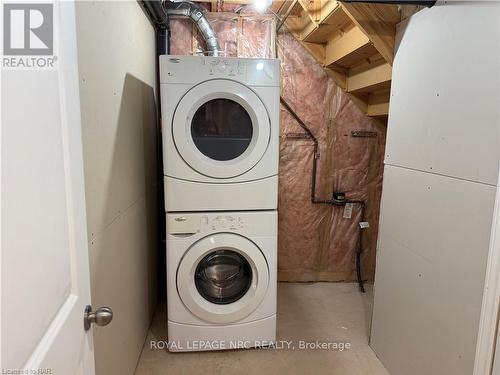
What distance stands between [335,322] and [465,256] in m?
1.31

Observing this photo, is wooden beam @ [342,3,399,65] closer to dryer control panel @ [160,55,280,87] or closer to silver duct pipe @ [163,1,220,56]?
dryer control panel @ [160,55,280,87]

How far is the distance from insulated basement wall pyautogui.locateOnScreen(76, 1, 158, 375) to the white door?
0.42 metres

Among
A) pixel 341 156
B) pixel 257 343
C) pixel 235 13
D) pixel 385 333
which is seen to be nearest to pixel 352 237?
pixel 341 156

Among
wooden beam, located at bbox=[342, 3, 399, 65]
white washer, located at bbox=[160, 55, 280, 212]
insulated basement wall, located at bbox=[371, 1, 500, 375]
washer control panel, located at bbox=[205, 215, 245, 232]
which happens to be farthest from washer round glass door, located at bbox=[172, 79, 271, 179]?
insulated basement wall, located at bbox=[371, 1, 500, 375]

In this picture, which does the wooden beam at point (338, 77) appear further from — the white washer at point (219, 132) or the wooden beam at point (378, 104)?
the white washer at point (219, 132)

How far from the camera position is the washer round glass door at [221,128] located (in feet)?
6.04

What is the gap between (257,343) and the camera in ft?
6.85

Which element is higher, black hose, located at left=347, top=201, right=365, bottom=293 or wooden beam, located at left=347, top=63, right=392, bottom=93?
wooden beam, located at left=347, top=63, right=392, bottom=93

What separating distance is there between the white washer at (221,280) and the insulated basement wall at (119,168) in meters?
0.24

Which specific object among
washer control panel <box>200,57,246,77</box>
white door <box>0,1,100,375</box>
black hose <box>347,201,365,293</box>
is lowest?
black hose <box>347,201,365,293</box>

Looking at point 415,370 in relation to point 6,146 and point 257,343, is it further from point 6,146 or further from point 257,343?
Result: point 6,146

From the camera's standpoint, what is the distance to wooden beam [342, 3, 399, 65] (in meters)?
1.72

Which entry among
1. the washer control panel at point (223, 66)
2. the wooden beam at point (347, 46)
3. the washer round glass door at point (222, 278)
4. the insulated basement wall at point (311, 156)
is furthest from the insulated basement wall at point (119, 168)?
the wooden beam at point (347, 46)

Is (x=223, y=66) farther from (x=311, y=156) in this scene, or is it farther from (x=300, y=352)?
(x=300, y=352)
